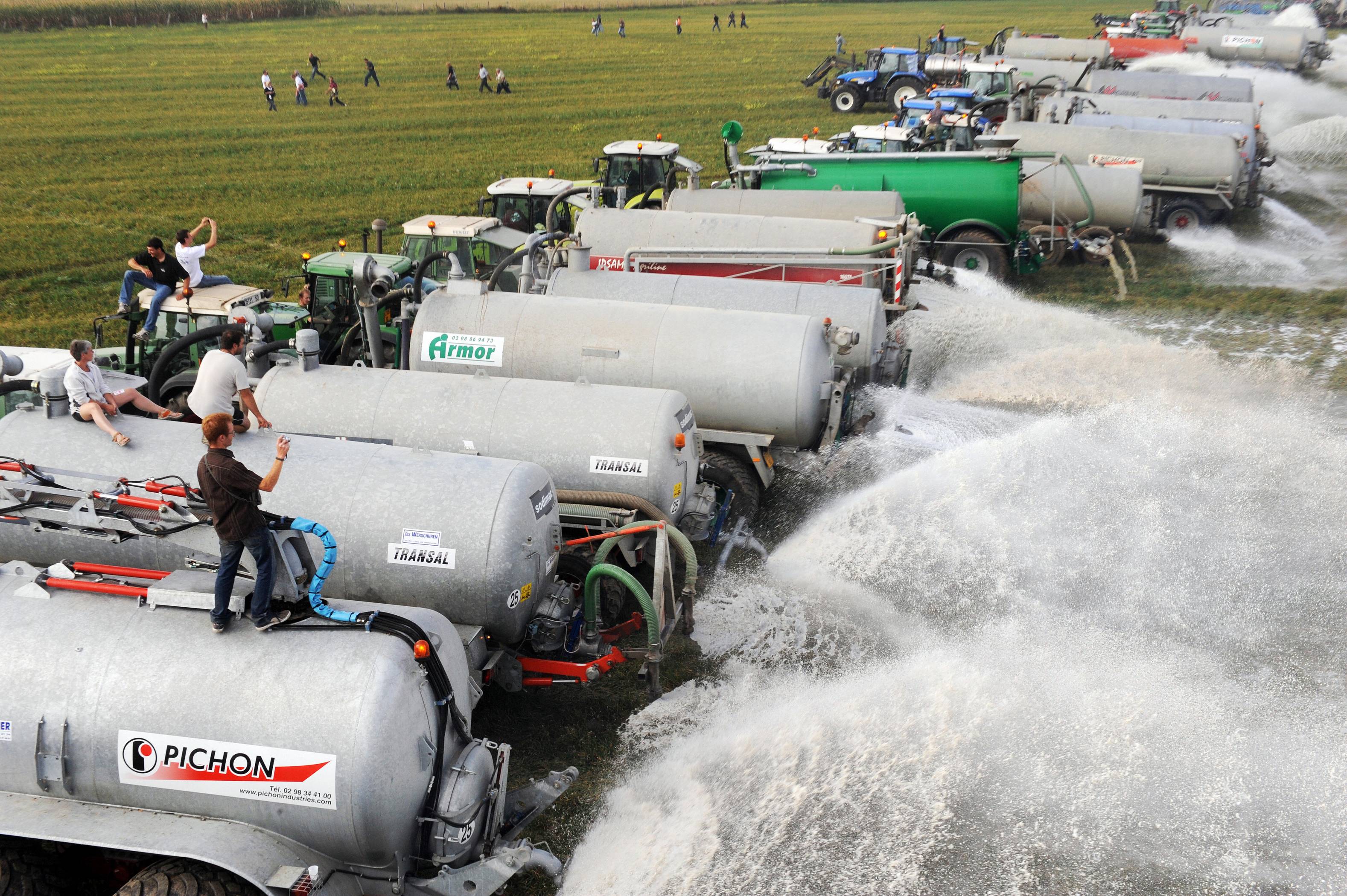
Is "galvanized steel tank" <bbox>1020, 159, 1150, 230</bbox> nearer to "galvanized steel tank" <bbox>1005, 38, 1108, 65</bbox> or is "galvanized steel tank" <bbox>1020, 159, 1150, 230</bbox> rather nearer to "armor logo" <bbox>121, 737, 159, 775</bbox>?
"armor logo" <bbox>121, 737, 159, 775</bbox>

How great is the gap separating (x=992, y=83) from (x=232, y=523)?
30706 millimetres

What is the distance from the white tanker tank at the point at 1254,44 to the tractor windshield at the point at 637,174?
32.2m

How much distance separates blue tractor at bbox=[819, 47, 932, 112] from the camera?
130 feet

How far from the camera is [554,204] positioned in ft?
51.8

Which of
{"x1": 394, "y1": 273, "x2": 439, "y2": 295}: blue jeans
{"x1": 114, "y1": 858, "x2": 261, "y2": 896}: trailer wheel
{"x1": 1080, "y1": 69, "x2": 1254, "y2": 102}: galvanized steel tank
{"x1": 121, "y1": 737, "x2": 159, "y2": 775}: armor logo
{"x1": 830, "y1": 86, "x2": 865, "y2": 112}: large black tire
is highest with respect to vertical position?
{"x1": 1080, "y1": 69, "x2": 1254, "y2": 102}: galvanized steel tank

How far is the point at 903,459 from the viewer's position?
13.0 m

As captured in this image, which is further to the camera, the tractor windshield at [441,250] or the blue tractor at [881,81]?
the blue tractor at [881,81]

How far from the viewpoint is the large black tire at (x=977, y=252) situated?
20.3m

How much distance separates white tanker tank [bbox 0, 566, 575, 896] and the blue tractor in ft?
119

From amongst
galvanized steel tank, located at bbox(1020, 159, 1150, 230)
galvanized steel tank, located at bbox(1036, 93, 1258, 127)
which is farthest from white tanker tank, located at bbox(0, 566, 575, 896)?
galvanized steel tank, located at bbox(1036, 93, 1258, 127)

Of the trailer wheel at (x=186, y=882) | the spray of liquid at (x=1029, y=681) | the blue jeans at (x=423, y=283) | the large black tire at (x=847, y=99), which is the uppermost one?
the large black tire at (x=847, y=99)

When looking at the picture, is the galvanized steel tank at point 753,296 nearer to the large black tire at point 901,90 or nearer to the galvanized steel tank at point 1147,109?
the galvanized steel tank at point 1147,109

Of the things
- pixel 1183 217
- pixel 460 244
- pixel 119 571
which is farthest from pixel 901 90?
pixel 119 571

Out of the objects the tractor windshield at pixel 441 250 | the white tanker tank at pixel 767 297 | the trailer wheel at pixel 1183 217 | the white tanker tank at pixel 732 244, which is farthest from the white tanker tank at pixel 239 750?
the trailer wheel at pixel 1183 217
